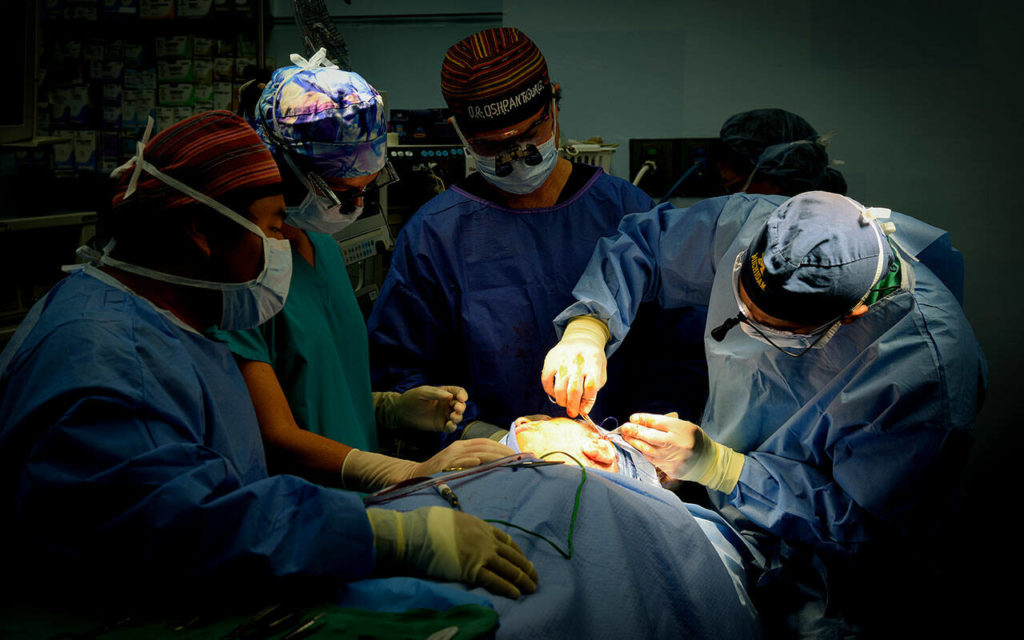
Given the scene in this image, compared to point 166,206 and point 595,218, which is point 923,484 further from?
point 166,206

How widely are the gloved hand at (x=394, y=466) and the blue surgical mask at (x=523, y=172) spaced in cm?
89

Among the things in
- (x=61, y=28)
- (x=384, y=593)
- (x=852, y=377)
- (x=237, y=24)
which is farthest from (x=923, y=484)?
(x=61, y=28)

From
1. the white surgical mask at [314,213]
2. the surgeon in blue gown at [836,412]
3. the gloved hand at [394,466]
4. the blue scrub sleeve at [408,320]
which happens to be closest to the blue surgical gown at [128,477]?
the gloved hand at [394,466]

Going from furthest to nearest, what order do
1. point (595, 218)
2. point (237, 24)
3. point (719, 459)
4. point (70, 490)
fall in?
1. point (237, 24)
2. point (595, 218)
3. point (719, 459)
4. point (70, 490)

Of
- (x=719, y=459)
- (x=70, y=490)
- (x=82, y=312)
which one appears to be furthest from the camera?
(x=719, y=459)

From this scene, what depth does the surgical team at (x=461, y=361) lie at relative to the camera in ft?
3.16

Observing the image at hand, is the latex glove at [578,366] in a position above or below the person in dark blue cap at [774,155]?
below

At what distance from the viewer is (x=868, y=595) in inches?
55.5

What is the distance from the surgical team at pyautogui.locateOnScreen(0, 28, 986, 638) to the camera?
96cm

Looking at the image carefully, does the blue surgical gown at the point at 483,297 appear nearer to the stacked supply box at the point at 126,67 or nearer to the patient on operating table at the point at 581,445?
the patient on operating table at the point at 581,445

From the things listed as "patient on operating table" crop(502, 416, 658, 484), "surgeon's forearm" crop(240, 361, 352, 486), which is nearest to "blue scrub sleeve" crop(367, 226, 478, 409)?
"patient on operating table" crop(502, 416, 658, 484)

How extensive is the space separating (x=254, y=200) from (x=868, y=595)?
1513 millimetres

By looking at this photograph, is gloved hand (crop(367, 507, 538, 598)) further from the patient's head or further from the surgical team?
the patient's head

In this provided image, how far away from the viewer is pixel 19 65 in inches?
94.6
